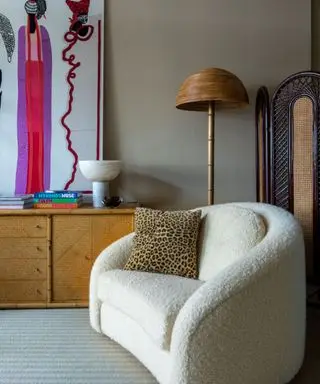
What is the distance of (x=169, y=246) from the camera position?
231 centimetres

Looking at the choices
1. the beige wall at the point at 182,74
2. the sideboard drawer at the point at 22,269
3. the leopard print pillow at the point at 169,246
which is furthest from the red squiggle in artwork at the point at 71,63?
the leopard print pillow at the point at 169,246

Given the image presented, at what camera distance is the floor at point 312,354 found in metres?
1.97

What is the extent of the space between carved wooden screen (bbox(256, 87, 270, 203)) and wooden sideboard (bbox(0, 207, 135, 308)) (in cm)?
94

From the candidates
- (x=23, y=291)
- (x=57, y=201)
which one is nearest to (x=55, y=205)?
(x=57, y=201)

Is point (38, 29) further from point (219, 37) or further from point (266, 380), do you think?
point (266, 380)

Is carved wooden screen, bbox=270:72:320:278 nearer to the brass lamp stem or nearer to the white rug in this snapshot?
the brass lamp stem

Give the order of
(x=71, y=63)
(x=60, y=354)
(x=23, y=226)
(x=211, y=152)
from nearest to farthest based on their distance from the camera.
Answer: (x=60, y=354)
(x=23, y=226)
(x=211, y=152)
(x=71, y=63)

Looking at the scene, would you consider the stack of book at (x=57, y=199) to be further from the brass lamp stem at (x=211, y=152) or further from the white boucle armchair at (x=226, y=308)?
the brass lamp stem at (x=211, y=152)

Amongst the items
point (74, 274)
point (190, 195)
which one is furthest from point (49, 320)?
point (190, 195)

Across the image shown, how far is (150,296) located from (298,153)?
57.0 inches

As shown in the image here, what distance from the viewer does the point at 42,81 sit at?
3111mm

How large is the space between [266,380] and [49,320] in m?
1.41

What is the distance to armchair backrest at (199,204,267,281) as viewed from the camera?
209 cm

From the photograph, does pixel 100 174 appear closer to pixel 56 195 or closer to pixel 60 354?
pixel 56 195
